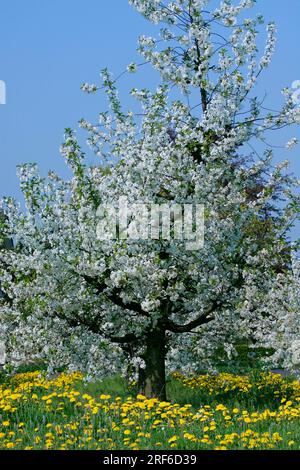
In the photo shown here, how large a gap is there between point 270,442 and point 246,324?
469 cm

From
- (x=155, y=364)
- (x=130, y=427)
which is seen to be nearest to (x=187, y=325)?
(x=155, y=364)

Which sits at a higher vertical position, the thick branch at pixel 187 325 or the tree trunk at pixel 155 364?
the thick branch at pixel 187 325

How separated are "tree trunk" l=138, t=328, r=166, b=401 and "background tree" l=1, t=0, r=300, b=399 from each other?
18 mm

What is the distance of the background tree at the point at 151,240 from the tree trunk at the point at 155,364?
2 cm

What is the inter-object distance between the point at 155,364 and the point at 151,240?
251cm

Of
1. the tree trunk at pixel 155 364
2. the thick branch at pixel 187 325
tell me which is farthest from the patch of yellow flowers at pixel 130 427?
the thick branch at pixel 187 325

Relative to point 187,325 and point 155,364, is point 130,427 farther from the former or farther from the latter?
point 187,325

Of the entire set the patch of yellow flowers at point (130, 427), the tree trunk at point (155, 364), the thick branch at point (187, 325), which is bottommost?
the patch of yellow flowers at point (130, 427)

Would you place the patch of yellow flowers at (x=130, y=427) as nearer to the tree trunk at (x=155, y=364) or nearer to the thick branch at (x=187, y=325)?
the tree trunk at (x=155, y=364)

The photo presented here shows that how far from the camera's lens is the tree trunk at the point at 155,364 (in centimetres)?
1252

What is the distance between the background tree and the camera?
11539 millimetres

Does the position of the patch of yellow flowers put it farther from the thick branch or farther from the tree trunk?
the thick branch
